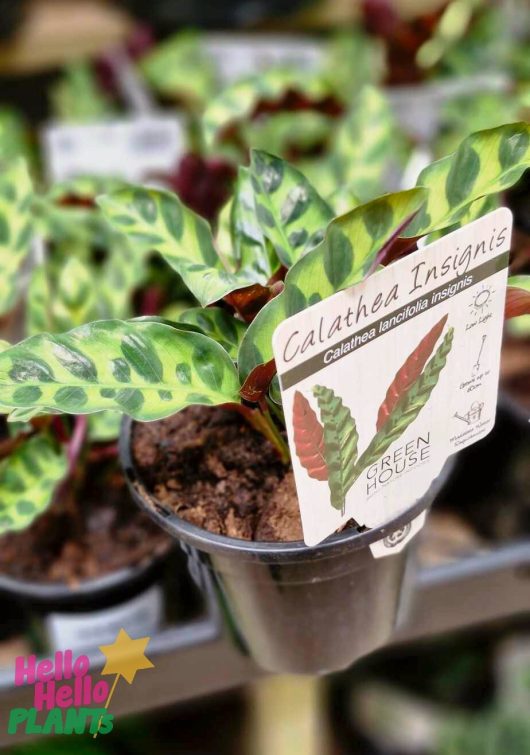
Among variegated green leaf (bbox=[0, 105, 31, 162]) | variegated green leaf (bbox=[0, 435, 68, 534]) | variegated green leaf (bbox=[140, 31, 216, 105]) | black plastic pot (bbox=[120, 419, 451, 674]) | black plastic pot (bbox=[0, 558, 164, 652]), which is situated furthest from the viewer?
variegated green leaf (bbox=[140, 31, 216, 105])

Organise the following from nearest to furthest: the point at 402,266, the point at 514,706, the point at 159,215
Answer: the point at 402,266
the point at 159,215
the point at 514,706

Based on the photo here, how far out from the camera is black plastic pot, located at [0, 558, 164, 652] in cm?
81

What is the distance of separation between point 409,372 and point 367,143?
46 cm

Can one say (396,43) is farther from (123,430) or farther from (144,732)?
(144,732)

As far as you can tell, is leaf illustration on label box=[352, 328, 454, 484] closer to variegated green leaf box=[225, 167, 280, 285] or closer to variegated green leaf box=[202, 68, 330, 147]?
variegated green leaf box=[225, 167, 280, 285]

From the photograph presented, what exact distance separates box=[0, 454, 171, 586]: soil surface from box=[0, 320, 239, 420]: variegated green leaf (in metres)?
0.32

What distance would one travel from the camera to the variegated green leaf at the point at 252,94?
2.99 feet

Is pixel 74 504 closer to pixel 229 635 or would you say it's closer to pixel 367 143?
pixel 229 635

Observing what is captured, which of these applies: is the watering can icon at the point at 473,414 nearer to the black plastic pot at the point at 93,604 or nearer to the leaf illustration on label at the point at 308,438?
the leaf illustration on label at the point at 308,438

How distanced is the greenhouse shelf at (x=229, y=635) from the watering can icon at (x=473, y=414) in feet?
0.85

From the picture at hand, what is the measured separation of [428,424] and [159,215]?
26cm

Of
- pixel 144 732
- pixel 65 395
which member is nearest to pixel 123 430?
pixel 65 395

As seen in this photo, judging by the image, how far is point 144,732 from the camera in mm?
1264

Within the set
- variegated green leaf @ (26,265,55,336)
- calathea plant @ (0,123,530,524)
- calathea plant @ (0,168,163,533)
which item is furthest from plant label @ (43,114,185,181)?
calathea plant @ (0,123,530,524)
